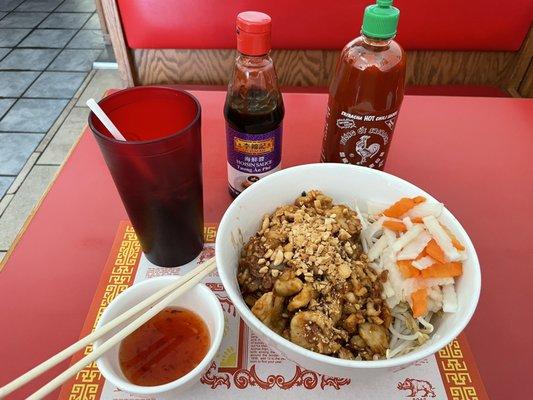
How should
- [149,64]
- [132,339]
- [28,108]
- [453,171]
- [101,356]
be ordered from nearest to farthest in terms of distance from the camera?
[101,356], [132,339], [453,171], [149,64], [28,108]

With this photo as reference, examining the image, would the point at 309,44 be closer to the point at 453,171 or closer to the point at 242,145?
the point at 453,171

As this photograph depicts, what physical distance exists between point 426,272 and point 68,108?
2.90 metres

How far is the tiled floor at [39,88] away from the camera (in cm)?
240

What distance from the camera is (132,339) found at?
695 mm

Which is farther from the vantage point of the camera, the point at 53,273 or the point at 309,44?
the point at 309,44

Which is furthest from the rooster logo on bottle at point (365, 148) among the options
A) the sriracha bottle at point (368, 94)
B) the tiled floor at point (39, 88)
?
the tiled floor at point (39, 88)

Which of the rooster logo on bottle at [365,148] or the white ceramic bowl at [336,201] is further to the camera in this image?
the rooster logo on bottle at [365,148]

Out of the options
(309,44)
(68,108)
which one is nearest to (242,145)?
(309,44)

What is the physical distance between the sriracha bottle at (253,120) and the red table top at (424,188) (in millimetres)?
161

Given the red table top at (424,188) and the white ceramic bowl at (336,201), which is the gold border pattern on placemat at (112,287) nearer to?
the red table top at (424,188)

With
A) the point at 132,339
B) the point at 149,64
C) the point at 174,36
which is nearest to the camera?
the point at 132,339

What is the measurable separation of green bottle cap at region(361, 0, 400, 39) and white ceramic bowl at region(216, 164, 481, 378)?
244 mm

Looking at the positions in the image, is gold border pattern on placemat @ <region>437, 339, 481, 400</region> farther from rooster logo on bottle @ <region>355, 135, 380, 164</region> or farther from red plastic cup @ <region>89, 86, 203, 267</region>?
red plastic cup @ <region>89, 86, 203, 267</region>

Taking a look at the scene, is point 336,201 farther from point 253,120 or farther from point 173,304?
point 173,304
